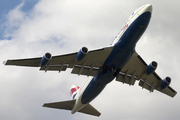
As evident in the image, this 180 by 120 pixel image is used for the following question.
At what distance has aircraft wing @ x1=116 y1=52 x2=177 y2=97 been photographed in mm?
31659

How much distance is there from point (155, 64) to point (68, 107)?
48.4 feet

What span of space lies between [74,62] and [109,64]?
4.22m

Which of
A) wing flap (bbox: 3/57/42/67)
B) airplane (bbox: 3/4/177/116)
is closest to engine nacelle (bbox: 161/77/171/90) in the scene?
airplane (bbox: 3/4/177/116)

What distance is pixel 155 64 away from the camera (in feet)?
98.0

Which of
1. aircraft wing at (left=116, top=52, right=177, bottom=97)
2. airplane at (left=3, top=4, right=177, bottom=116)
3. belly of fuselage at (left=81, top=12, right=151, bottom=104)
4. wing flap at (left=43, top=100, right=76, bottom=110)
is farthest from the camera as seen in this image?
wing flap at (left=43, top=100, right=76, bottom=110)

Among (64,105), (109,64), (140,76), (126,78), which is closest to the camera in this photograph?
(109,64)

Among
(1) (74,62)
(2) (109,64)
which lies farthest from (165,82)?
(1) (74,62)

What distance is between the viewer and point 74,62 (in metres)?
29.1

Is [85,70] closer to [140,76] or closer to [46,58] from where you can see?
[46,58]

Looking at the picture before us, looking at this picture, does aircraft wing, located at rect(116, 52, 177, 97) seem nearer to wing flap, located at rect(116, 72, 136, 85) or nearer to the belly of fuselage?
wing flap, located at rect(116, 72, 136, 85)

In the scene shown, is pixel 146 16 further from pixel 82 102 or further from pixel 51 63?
pixel 82 102

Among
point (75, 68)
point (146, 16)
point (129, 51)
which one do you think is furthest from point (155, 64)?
point (75, 68)

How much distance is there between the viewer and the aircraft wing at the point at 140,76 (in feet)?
104

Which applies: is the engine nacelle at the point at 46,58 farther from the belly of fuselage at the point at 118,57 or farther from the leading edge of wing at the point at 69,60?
the belly of fuselage at the point at 118,57
